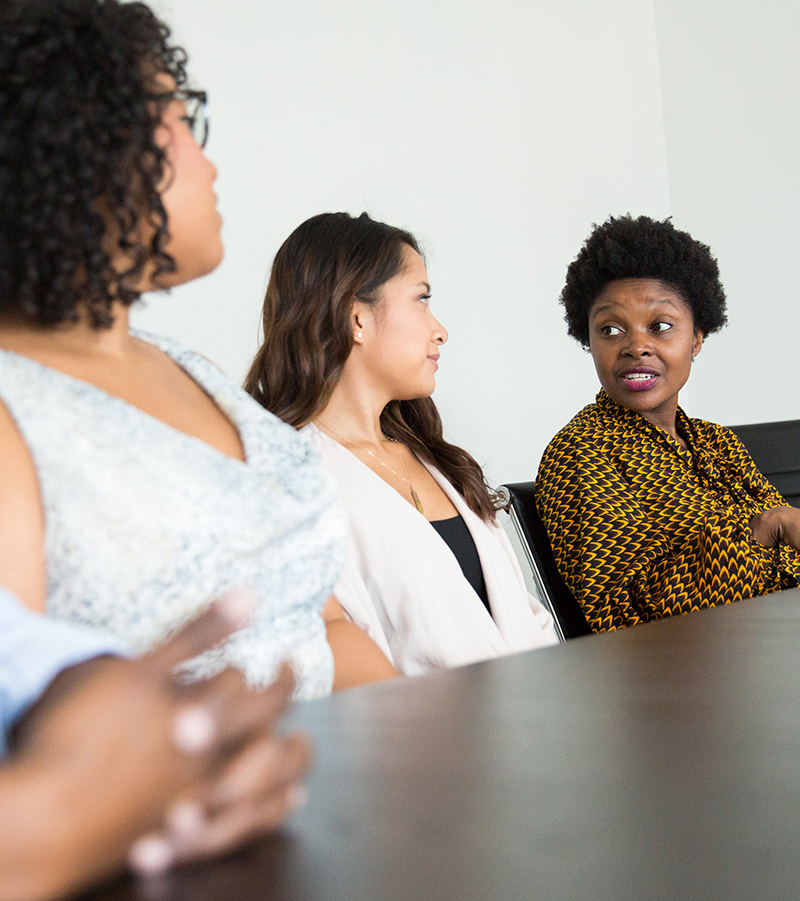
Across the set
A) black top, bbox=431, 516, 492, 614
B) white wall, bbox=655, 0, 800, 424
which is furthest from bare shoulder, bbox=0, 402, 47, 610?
white wall, bbox=655, 0, 800, 424

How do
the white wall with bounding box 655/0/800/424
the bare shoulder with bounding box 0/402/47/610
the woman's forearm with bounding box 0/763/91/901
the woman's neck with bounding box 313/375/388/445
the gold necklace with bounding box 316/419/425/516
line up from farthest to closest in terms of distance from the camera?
the white wall with bounding box 655/0/800/424 → the woman's neck with bounding box 313/375/388/445 → the gold necklace with bounding box 316/419/425/516 → the bare shoulder with bounding box 0/402/47/610 → the woman's forearm with bounding box 0/763/91/901

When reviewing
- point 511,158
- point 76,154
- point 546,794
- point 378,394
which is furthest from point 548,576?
A: point 511,158

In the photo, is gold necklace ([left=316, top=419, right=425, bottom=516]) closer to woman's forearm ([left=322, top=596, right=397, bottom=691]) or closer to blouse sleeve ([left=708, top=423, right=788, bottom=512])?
woman's forearm ([left=322, top=596, right=397, bottom=691])

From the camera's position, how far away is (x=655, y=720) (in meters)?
0.54

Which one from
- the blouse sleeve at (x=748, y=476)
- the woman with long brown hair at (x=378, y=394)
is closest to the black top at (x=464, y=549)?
the woman with long brown hair at (x=378, y=394)

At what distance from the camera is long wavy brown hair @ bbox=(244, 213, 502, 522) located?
1811 millimetres

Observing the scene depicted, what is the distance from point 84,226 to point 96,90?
0.10 meters

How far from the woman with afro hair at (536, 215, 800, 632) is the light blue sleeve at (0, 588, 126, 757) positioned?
1.37 metres

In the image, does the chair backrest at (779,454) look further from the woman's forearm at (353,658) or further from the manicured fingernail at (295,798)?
the manicured fingernail at (295,798)

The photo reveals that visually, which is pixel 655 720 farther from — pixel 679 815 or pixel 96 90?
pixel 96 90

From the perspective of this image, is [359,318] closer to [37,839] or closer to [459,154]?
[37,839]

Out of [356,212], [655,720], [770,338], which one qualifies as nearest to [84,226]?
[655,720]

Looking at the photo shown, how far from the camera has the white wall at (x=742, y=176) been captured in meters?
3.84

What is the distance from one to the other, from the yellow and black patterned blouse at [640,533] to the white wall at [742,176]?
210cm
